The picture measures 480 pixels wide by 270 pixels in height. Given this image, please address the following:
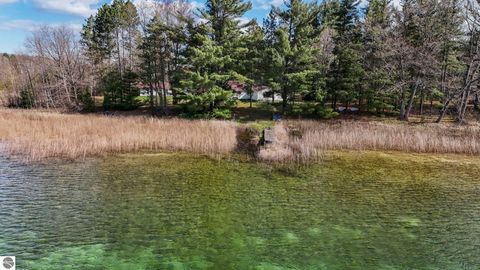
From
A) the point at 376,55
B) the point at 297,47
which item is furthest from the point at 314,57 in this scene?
the point at 376,55

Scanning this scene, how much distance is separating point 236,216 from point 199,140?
7.53 m

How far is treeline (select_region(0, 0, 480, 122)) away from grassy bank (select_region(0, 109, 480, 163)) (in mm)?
5837

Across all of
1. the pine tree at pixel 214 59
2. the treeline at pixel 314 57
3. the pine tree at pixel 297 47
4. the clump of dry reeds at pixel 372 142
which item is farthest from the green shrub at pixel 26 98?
the clump of dry reeds at pixel 372 142

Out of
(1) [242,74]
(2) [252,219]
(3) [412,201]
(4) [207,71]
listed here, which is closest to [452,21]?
(1) [242,74]

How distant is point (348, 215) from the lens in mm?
7977

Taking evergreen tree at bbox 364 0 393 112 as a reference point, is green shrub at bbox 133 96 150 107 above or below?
below

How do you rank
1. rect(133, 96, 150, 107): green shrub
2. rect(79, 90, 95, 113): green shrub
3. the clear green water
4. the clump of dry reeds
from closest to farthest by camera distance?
the clear green water < the clump of dry reeds < rect(79, 90, 95, 113): green shrub < rect(133, 96, 150, 107): green shrub

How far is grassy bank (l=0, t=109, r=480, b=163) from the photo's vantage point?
1361 centimetres

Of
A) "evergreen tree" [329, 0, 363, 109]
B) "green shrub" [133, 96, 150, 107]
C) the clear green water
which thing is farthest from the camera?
"green shrub" [133, 96, 150, 107]

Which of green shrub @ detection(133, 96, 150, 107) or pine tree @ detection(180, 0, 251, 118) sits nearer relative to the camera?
pine tree @ detection(180, 0, 251, 118)

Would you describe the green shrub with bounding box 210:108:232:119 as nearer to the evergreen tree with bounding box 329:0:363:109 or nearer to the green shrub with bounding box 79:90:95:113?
the evergreen tree with bounding box 329:0:363:109

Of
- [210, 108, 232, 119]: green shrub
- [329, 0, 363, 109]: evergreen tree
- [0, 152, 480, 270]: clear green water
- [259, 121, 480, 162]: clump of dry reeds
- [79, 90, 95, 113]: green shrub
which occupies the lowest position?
[0, 152, 480, 270]: clear green water

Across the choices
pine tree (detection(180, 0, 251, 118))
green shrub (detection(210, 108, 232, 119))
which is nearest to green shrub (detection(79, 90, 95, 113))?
pine tree (detection(180, 0, 251, 118))

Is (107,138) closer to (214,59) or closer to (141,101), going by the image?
(214,59)
